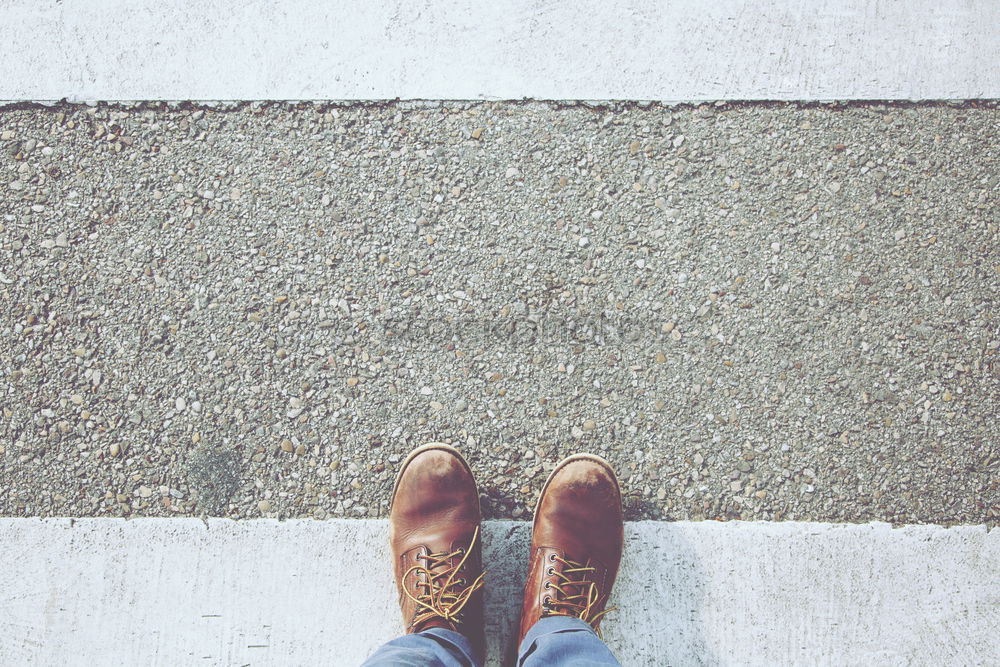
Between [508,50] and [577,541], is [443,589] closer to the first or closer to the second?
[577,541]

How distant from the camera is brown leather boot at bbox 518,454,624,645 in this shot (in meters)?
1.87

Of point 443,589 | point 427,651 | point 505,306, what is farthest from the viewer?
point 505,306

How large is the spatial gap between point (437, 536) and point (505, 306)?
77cm

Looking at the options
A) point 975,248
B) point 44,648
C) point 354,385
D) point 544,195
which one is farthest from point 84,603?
point 975,248

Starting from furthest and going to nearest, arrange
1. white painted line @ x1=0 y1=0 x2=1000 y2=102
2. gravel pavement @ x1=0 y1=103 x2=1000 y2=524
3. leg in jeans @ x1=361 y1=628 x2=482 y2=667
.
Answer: white painted line @ x1=0 y1=0 x2=1000 y2=102
gravel pavement @ x1=0 y1=103 x2=1000 y2=524
leg in jeans @ x1=361 y1=628 x2=482 y2=667

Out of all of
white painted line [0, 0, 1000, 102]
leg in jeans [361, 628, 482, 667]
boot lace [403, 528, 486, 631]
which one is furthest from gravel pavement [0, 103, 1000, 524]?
leg in jeans [361, 628, 482, 667]

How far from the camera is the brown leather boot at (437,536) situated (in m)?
1.86

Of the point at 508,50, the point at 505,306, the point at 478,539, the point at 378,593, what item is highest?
the point at 508,50

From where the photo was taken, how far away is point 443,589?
185 cm

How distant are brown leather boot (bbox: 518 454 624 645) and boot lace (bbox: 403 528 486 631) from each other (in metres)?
0.20

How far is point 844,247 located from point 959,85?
0.71 meters

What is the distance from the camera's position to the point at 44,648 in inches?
74.7

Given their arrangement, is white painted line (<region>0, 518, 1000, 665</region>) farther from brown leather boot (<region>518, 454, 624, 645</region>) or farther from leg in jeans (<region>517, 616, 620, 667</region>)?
leg in jeans (<region>517, 616, 620, 667</region>)

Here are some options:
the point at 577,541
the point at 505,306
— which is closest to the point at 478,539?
the point at 577,541
